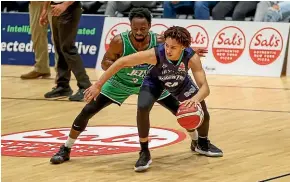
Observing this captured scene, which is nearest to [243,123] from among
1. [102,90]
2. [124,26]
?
[102,90]

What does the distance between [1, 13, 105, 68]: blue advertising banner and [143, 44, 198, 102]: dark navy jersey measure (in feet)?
21.2

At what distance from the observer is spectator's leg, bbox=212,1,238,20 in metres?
11.9

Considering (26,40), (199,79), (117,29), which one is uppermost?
(199,79)

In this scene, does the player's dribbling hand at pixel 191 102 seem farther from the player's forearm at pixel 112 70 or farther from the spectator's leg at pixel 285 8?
the spectator's leg at pixel 285 8

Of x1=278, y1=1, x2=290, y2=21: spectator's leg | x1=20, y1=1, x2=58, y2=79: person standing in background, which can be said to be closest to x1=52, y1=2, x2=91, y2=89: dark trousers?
x1=20, y1=1, x2=58, y2=79: person standing in background

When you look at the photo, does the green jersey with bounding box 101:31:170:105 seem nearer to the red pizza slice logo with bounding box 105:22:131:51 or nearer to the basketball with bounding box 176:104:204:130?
the basketball with bounding box 176:104:204:130

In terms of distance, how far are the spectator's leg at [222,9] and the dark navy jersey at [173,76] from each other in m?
6.05

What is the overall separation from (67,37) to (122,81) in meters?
2.81

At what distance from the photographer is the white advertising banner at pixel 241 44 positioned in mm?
11352

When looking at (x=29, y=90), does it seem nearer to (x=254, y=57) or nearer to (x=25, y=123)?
(x=25, y=123)

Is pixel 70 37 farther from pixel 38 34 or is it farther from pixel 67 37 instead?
pixel 38 34

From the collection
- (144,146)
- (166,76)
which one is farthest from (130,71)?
(144,146)

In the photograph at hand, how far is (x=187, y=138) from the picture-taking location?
709 cm

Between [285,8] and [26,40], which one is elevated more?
[285,8]
